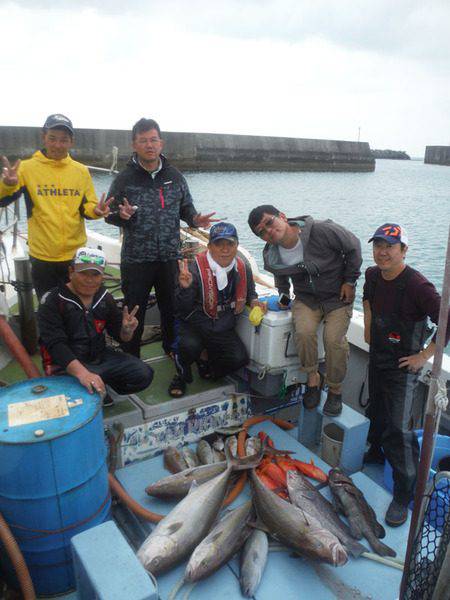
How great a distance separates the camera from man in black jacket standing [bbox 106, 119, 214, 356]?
418 cm

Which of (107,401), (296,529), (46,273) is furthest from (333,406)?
(46,273)

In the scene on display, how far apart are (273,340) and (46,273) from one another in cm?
215

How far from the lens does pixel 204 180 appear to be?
4056cm

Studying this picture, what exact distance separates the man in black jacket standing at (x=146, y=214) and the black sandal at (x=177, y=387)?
584mm

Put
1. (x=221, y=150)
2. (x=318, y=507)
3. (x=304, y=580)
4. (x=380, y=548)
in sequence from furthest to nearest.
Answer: (x=221, y=150) < (x=318, y=507) < (x=380, y=548) < (x=304, y=580)

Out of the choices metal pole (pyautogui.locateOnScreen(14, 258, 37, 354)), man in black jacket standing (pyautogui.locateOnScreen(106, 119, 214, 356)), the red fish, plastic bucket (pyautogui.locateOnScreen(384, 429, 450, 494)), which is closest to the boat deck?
the red fish

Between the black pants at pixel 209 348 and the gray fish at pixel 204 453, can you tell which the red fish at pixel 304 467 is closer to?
the gray fish at pixel 204 453

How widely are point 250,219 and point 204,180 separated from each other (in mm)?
37973

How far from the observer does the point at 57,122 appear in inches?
152

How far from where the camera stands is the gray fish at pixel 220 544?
8.64 ft

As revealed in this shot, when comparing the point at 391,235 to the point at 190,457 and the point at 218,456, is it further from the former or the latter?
the point at 190,457

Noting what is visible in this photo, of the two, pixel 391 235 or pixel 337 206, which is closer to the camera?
pixel 391 235

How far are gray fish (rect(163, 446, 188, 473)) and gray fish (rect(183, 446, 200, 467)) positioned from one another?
1.4 inches

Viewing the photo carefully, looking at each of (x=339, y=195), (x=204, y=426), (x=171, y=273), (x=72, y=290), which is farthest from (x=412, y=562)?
(x=339, y=195)
